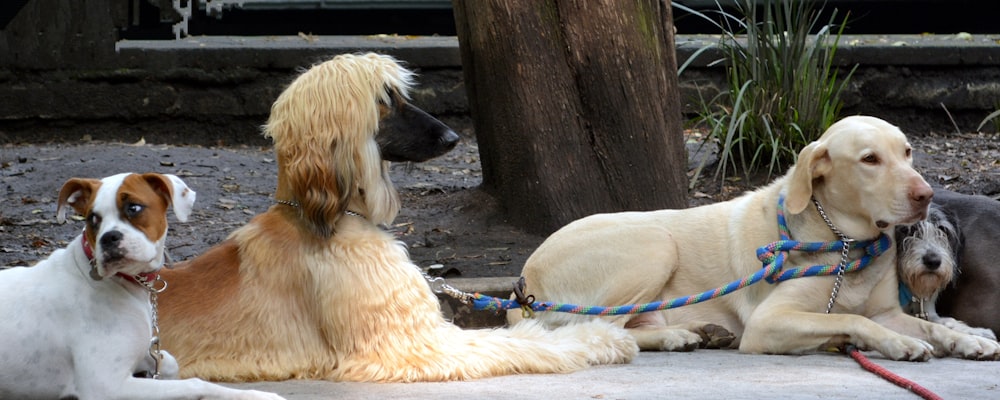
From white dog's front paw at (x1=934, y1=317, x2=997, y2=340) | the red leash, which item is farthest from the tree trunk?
the red leash

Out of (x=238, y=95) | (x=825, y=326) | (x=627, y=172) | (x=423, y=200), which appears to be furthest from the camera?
(x=238, y=95)

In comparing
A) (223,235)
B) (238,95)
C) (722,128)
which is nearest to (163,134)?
(238,95)

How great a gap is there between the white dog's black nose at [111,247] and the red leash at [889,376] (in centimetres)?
270

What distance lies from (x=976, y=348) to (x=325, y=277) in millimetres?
2645

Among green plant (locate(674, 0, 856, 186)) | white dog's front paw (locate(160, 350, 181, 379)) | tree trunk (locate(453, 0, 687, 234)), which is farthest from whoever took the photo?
green plant (locate(674, 0, 856, 186))

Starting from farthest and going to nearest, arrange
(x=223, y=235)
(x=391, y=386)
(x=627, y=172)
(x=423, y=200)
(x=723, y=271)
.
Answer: (x=423, y=200) → (x=223, y=235) → (x=627, y=172) → (x=723, y=271) → (x=391, y=386)

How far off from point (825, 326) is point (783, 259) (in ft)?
1.20

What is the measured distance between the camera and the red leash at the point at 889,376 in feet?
13.3

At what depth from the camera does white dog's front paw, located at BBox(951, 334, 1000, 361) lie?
4.79m

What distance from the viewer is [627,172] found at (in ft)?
22.4

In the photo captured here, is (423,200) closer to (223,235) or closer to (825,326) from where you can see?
(223,235)

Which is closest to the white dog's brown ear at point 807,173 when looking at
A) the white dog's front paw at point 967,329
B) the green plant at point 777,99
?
the white dog's front paw at point 967,329

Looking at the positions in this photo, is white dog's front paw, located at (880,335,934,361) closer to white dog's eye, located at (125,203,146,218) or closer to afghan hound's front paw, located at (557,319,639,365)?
afghan hound's front paw, located at (557,319,639,365)

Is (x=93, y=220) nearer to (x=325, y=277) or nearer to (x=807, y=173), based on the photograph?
(x=325, y=277)
